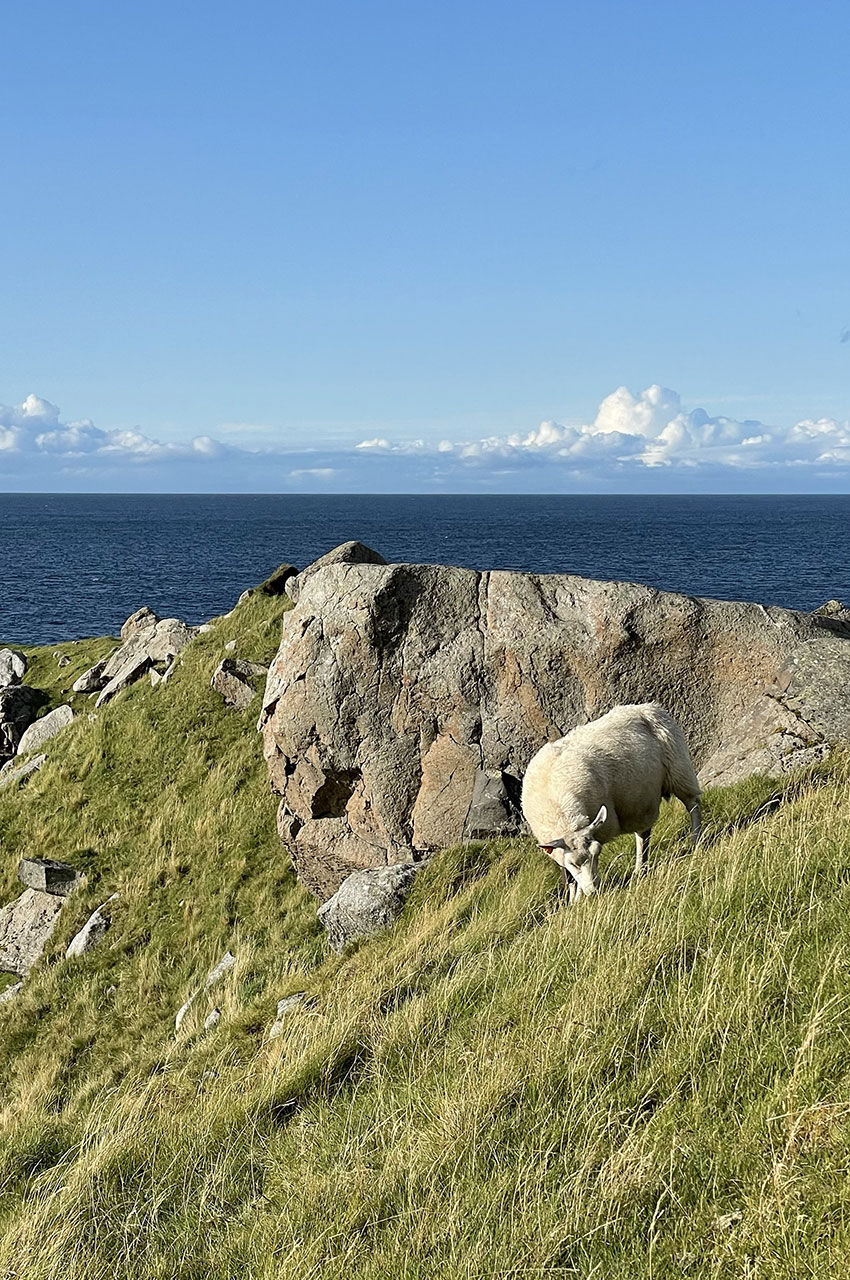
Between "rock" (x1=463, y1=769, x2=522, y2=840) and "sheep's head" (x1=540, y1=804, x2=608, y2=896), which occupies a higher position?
"sheep's head" (x1=540, y1=804, x2=608, y2=896)

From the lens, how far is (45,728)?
28719mm

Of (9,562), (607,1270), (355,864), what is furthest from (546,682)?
(9,562)

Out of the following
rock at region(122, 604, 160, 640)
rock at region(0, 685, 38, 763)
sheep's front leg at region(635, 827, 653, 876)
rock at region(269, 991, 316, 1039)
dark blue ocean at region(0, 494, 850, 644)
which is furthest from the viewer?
dark blue ocean at region(0, 494, 850, 644)

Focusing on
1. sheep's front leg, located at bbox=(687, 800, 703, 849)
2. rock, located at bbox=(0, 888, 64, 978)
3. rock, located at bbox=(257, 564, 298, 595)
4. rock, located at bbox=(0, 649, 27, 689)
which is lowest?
rock, located at bbox=(0, 888, 64, 978)

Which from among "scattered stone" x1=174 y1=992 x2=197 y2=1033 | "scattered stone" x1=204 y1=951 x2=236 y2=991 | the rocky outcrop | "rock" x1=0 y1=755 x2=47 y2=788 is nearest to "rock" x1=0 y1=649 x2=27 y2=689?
the rocky outcrop

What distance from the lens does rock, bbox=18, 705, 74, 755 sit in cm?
2823

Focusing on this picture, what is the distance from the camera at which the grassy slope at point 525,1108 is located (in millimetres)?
4875

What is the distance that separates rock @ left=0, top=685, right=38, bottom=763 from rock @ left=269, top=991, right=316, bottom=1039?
1983 centimetres

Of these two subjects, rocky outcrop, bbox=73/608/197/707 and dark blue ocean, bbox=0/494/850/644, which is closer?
rocky outcrop, bbox=73/608/197/707

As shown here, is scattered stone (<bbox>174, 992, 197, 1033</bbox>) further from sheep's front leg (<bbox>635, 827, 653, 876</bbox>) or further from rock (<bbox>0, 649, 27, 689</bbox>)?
rock (<bbox>0, 649, 27, 689</bbox>)

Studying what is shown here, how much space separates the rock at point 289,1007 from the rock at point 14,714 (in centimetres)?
1983

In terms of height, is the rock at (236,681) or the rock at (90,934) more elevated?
the rock at (236,681)

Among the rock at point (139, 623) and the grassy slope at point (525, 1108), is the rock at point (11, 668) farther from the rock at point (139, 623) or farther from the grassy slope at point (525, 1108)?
the grassy slope at point (525, 1108)

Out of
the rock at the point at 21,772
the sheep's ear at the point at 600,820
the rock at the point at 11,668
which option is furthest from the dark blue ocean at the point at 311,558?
the sheep's ear at the point at 600,820
